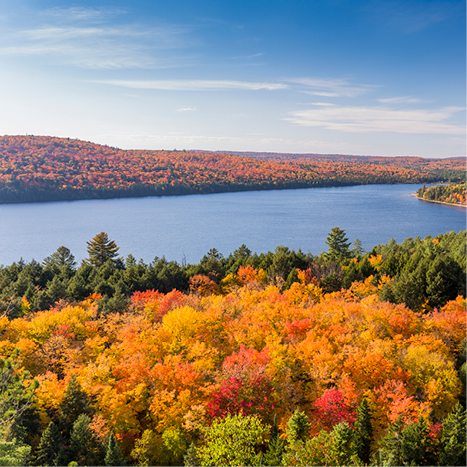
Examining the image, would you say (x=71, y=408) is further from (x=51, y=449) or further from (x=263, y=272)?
(x=263, y=272)

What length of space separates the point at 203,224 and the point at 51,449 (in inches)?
3412

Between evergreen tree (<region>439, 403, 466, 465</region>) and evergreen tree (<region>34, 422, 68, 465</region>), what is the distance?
1681 centimetres

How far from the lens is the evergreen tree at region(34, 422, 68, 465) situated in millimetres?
16766

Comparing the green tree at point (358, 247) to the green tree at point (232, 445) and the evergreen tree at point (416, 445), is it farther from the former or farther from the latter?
the green tree at point (232, 445)

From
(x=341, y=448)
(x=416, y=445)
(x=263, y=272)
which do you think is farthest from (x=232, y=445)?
(x=263, y=272)

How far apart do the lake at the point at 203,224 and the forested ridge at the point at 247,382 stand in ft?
142

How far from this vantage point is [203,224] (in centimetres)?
10306

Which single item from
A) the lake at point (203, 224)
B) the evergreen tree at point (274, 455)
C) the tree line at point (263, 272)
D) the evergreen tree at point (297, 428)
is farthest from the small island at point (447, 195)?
the evergreen tree at point (274, 455)

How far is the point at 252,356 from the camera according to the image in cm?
2355

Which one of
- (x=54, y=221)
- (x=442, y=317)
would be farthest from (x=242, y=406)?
(x=54, y=221)

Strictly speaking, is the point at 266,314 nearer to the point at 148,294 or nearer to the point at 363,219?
the point at 148,294

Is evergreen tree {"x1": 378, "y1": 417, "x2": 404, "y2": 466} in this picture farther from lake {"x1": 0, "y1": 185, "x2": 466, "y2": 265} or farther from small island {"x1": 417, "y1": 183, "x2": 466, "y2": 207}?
small island {"x1": 417, "y1": 183, "x2": 466, "y2": 207}

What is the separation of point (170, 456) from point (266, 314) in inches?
506

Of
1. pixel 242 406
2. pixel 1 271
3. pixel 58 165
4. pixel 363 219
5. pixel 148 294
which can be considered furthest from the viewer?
pixel 58 165
